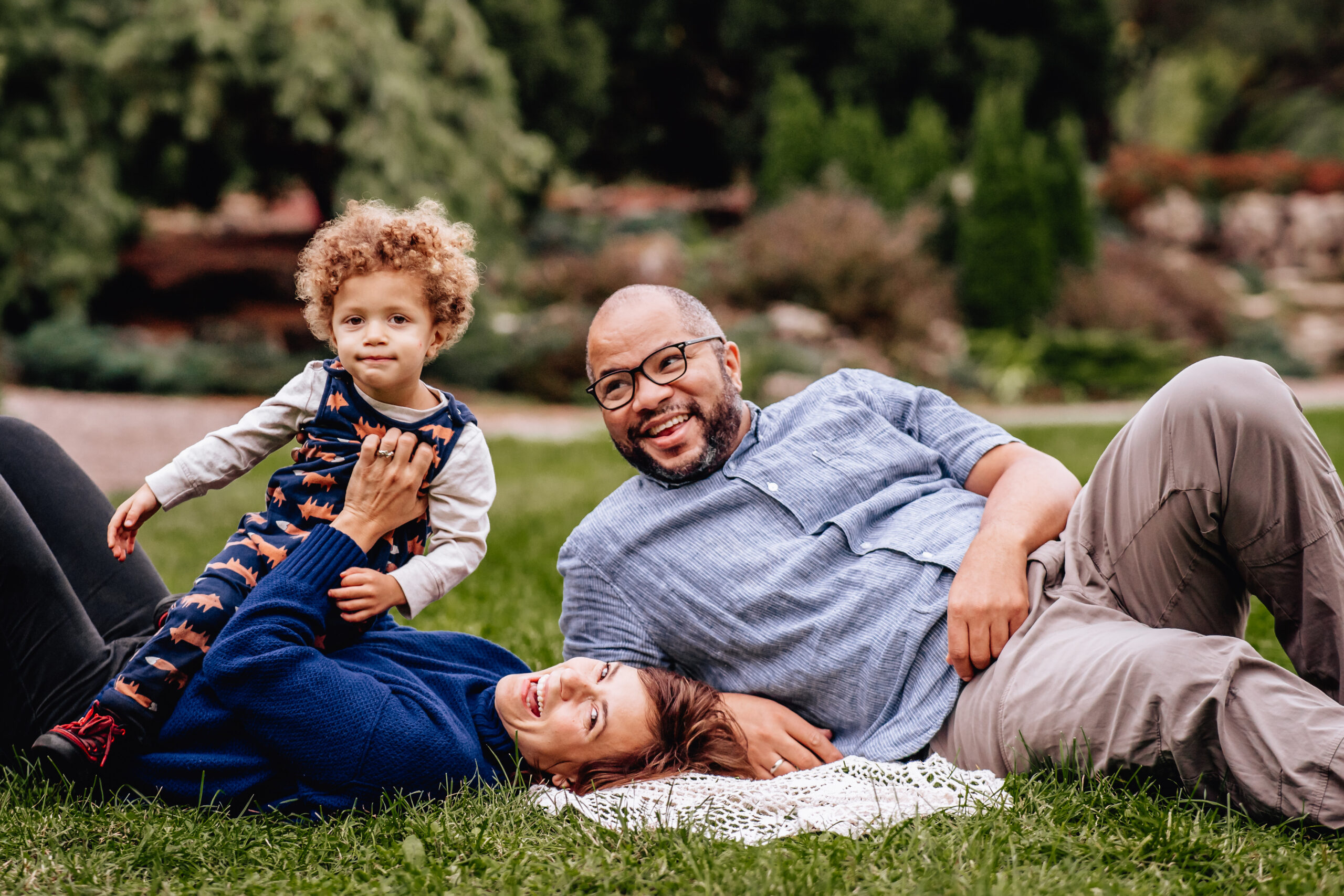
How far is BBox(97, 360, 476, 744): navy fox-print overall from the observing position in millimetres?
2543

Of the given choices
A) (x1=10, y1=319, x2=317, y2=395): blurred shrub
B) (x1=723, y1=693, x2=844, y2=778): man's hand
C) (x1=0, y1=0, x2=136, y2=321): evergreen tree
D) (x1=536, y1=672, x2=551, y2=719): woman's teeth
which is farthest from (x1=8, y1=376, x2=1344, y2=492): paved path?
(x1=723, y1=693, x2=844, y2=778): man's hand

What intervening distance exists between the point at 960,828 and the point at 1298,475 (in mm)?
999

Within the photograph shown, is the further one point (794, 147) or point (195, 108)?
point (794, 147)

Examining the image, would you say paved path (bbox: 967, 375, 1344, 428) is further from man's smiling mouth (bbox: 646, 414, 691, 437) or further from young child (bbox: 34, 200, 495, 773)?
young child (bbox: 34, 200, 495, 773)

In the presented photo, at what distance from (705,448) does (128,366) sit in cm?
1035

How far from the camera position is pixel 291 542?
2721mm

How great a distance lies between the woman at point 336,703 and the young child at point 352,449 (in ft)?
0.22

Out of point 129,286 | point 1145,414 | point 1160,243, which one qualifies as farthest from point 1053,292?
point 1145,414

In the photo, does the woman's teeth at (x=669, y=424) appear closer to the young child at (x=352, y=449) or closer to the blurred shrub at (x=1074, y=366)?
the young child at (x=352, y=449)

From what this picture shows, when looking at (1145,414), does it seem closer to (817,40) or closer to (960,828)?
(960,828)

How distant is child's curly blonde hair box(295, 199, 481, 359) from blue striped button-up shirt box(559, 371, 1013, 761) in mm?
669

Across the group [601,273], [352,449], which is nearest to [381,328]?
[352,449]

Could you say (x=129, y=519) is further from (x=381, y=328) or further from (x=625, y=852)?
(x=625, y=852)

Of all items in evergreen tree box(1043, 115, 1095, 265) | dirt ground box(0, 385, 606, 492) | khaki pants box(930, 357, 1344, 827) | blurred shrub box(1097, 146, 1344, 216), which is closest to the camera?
khaki pants box(930, 357, 1344, 827)
